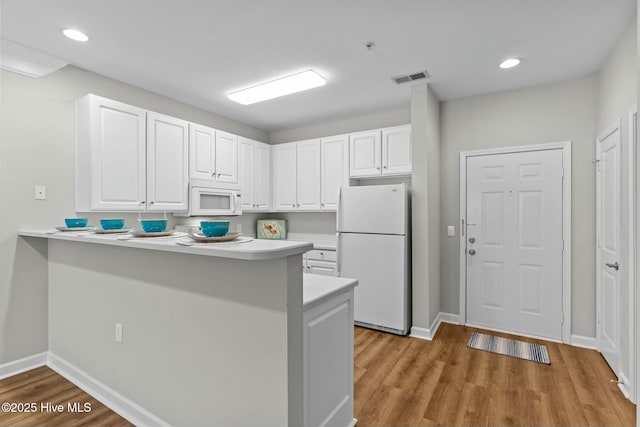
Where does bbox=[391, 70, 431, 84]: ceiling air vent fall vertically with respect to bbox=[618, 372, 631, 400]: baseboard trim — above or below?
above

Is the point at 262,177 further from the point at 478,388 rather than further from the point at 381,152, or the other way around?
the point at 478,388

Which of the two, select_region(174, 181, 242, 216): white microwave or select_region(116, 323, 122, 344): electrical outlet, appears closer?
select_region(116, 323, 122, 344): electrical outlet

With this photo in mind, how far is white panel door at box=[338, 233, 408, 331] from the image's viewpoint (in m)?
3.25

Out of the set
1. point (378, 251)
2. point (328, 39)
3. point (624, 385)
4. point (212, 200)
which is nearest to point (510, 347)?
point (624, 385)

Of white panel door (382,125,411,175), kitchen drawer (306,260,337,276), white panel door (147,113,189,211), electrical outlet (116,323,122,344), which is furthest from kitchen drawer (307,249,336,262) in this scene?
electrical outlet (116,323,122,344)

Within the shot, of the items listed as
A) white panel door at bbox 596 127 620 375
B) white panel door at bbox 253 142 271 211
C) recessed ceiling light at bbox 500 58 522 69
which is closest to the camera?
white panel door at bbox 596 127 620 375

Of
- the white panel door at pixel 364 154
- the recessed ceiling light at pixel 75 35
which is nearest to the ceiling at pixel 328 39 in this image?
the recessed ceiling light at pixel 75 35

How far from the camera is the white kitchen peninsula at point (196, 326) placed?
53.2 inches

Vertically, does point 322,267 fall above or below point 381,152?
below

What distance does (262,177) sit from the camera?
4496 mm

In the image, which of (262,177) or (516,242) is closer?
(516,242)

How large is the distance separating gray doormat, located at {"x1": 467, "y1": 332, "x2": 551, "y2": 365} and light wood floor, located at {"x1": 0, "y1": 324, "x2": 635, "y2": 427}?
8cm

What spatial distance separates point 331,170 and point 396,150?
2.95 feet

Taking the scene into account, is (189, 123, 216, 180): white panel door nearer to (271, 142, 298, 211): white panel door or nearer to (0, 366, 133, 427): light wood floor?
(271, 142, 298, 211): white panel door
